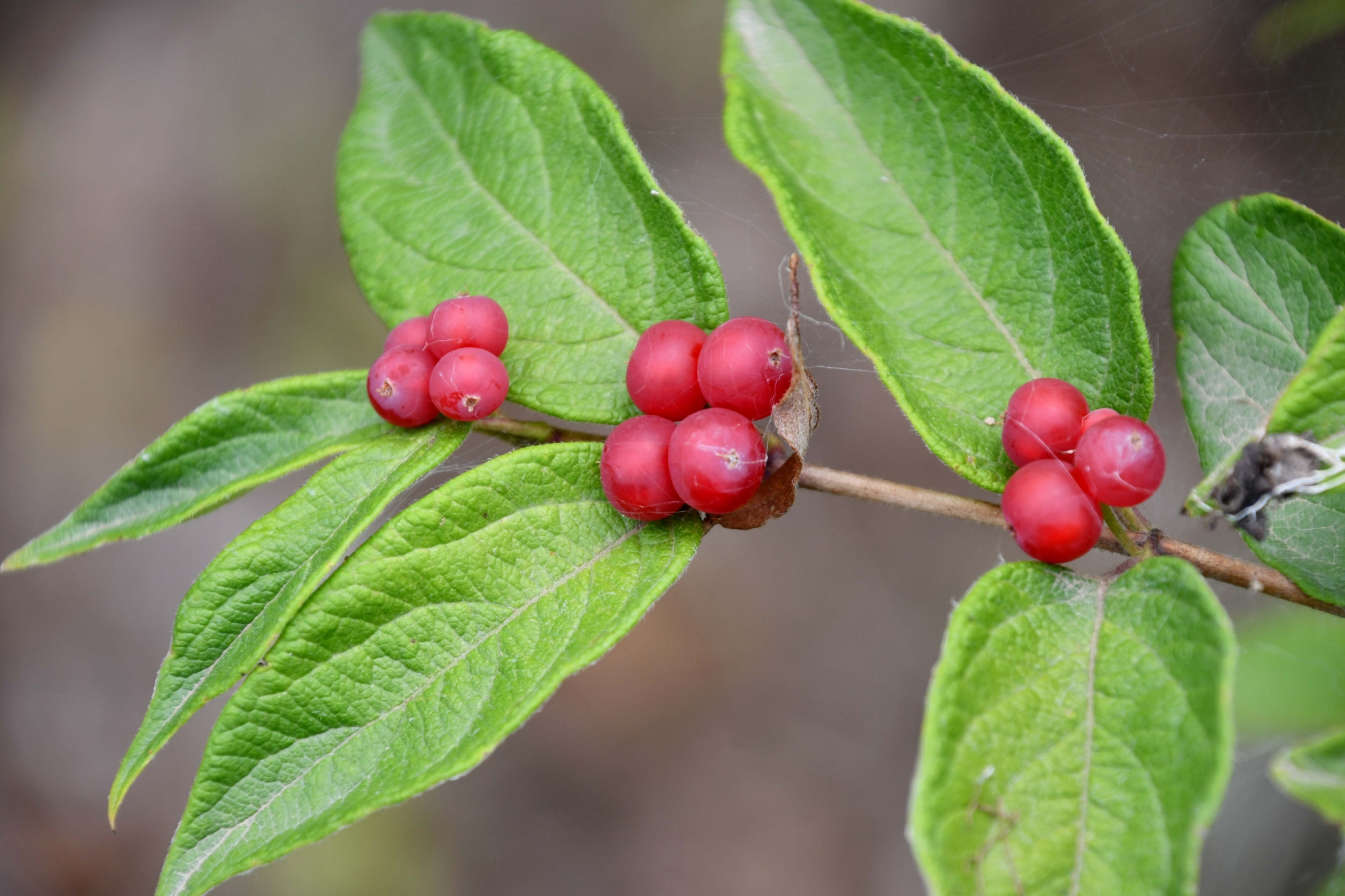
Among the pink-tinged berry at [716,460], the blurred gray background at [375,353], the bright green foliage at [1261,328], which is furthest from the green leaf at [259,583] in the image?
the blurred gray background at [375,353]

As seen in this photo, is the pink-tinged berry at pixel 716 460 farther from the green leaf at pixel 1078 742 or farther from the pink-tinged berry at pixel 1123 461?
the pink-tinged berry at pixel 1123 461

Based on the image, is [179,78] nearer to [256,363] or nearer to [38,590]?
[256,363]

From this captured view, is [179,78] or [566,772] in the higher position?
[179,78]

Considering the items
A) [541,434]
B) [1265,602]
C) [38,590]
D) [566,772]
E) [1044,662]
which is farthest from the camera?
[38,590]

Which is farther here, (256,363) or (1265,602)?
(256,363)

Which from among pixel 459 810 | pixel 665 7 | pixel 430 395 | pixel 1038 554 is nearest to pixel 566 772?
pixel 459 810
